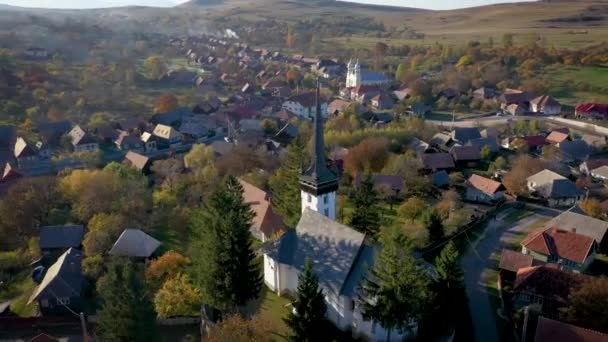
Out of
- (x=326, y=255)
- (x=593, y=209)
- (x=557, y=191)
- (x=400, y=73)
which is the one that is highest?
(x=326, y=255)

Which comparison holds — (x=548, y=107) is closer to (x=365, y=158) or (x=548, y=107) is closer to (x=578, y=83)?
(x=578, y=83)

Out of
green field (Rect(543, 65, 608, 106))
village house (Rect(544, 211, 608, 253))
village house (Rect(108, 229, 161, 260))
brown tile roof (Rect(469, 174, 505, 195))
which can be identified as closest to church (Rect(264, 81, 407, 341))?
village house (Rect(108, 229, 161, 260))

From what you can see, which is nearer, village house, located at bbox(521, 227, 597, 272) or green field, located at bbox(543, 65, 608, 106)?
village house, located at bbox(521, 227, 597, 272)

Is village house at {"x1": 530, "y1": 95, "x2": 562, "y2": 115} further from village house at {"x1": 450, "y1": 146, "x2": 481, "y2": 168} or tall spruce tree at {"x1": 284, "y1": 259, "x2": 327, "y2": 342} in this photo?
tall spruce tree at {"x1": 284, "y1": 259, "x2": 327, "y2": 342}

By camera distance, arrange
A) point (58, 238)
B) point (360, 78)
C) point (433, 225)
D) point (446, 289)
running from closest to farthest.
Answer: point (446, 289)
point (433, 225)
point (58, 238)
point (360, 78)

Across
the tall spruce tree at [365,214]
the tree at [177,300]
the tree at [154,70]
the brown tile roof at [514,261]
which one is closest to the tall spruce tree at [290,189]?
the tall spruce tree at [365,214]

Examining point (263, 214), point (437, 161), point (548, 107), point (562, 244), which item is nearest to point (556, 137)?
point (437, 161)

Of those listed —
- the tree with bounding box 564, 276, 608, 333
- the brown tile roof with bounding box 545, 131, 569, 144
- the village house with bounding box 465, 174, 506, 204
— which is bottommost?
the village house with bounding box 465, 174, 506, 204

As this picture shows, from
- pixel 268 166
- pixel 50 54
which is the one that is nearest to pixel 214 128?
pixel 268 166
